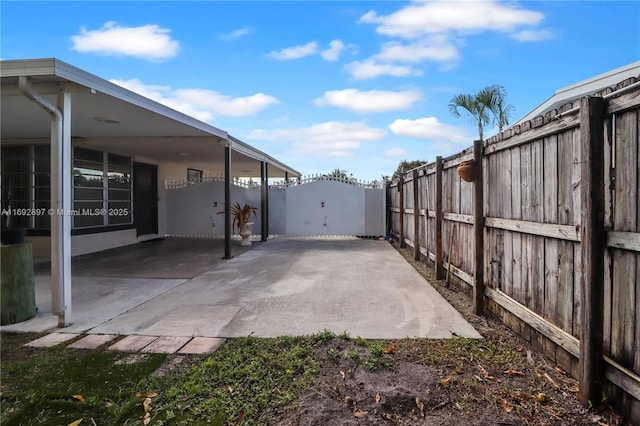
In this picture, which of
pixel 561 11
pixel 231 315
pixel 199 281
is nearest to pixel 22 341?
pixel 231 315

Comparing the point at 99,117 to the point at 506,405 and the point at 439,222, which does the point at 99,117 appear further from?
the point at 506,405

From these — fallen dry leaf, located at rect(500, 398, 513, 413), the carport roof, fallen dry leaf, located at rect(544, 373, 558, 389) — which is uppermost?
the carport roof

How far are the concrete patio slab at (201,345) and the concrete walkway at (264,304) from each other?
13 cm

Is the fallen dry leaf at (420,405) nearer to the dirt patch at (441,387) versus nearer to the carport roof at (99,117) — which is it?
the dirt patch at (441,387)

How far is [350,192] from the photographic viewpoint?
1196 centimetres

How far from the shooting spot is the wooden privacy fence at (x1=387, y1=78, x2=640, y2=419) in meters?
1.95

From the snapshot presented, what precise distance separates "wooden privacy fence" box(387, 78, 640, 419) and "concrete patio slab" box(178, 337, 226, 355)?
8.93 feet

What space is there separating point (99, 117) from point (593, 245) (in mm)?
6519

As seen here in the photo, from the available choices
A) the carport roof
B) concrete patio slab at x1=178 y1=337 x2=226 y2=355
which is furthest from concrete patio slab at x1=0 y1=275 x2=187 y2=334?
the carport roof

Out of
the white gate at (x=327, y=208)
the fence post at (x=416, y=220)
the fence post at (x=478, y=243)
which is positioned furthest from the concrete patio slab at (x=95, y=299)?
the white gate at (x=327, y=208)

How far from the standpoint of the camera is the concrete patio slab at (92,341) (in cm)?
321

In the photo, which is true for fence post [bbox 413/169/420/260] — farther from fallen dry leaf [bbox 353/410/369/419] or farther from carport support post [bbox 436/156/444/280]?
fallen dry leaf [bbox 353/410/369/419]

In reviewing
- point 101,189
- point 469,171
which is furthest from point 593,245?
point 101,189

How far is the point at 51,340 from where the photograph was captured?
3.35 meters
